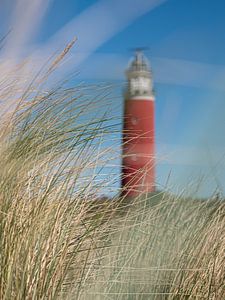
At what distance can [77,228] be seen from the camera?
1615mm

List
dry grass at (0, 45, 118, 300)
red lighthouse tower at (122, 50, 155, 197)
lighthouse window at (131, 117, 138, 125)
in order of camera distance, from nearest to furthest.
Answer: dry grass at (0, 45, 118, 300)
red lighthouse tower at (122, 50, 155, 197)
lighthouse window at (131, 117, 138, 125)

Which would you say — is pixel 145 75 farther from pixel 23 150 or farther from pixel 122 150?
pixel 23 150

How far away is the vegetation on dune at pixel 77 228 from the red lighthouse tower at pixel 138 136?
0.06 metres

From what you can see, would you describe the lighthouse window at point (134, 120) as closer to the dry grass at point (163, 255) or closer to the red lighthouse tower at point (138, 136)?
the red lighthouse tower at point (138, 136)

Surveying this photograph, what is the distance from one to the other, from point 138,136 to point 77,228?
0.40 metres

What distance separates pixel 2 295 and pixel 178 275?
1.75 feet

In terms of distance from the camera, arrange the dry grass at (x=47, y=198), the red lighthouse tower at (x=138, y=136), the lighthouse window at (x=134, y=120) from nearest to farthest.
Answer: the dry grass at (x=47, y=198) → the red lighthouse tower at (x=138, y=136) → the lighthouse window at (x=134, y=120)

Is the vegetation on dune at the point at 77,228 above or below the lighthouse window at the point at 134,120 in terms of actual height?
below

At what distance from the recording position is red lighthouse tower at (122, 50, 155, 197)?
191cm

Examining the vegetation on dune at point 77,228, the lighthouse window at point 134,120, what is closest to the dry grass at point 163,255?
the vegetation on dune at point 77,228

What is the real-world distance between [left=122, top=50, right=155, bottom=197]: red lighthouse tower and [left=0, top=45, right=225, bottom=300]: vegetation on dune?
0.21ft

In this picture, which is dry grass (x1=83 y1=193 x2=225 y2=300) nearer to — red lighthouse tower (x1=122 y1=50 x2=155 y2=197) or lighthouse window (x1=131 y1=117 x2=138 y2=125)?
red lighthouse tower (x1=122 y1=50 x2=155 y2=197)

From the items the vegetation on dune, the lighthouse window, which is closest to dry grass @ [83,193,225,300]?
the vegetation on dune

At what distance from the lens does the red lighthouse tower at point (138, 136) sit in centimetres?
191
